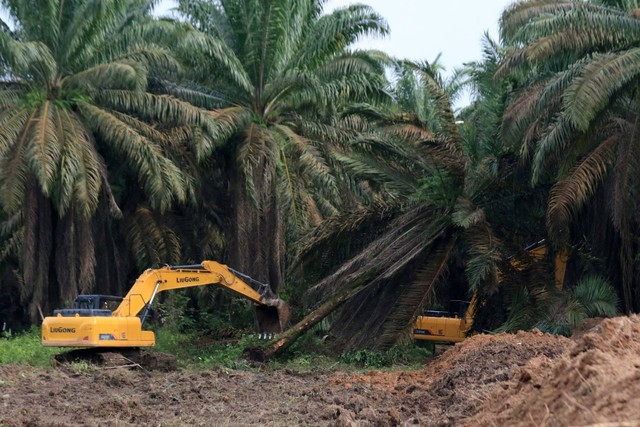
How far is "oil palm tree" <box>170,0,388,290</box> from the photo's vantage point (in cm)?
2894

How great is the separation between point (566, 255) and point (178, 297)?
42.8 feet

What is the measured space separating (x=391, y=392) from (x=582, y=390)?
8.49 meters

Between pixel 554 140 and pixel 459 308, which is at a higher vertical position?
pixel 554 140

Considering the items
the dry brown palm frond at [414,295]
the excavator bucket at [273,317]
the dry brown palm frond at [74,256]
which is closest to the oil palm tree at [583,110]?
the dry brown palm frond at [414,295]

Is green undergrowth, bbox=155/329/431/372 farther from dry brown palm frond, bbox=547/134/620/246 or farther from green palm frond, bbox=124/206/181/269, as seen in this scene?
dry brown palm frond, bbox=547/134/620/246

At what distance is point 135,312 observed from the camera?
21969 mm

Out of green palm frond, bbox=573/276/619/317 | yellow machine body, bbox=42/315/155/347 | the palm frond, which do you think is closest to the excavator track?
yellow machine body, bbox=42/315/155/347

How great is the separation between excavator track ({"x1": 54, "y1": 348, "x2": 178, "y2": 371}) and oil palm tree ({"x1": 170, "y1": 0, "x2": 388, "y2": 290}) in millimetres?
7070

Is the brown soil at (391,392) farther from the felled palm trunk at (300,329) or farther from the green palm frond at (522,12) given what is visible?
the green palm frond at (522,12)

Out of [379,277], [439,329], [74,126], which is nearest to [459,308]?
[439,329]

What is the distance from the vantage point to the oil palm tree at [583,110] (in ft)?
65.6

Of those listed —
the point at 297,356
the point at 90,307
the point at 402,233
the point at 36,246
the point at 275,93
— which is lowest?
the point at 297,356

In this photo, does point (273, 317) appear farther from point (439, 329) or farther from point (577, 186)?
point (577, 186)

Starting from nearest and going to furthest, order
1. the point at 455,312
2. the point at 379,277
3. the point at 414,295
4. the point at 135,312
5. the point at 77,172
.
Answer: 1. the point at 135,312
2. the point at 414,295
3. the point at 379,277
4. the point at 77,172
5. the point at 455,312
